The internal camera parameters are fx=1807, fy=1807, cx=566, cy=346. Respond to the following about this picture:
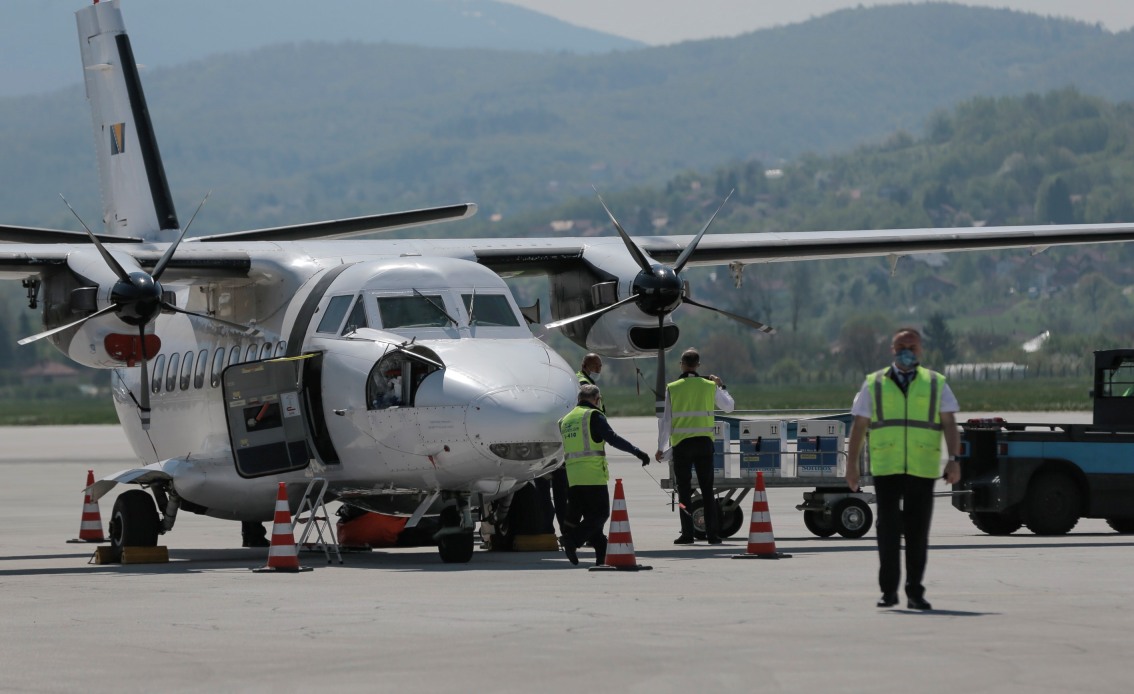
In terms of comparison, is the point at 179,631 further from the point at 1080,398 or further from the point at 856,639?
the point at 1080,398

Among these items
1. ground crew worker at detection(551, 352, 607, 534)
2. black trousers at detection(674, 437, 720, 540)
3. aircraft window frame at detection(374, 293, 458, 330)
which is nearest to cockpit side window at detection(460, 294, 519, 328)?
aircraft window frame at detection(374, 293, 458, 330)

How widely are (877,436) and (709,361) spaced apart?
283ft

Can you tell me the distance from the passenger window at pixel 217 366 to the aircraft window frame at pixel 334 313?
7.38 feet

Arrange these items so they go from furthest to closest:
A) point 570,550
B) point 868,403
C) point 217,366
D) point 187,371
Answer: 1. point 187,371
2. point 217,366
3. point 570,550
4. point 868,403

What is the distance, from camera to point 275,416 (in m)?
17.0

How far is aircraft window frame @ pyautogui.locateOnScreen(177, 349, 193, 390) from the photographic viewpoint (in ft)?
63.7

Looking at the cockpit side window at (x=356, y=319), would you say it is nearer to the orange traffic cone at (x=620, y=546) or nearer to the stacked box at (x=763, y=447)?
the orange traffic cone at (x=620, y=546)

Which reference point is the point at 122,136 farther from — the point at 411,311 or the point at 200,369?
the point at 411,311

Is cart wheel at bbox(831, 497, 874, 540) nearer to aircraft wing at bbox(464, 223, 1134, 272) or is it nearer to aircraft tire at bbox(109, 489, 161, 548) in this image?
aircraft wing at bbox(464, 223, 1134, 272)

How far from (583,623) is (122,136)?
14.3 meters

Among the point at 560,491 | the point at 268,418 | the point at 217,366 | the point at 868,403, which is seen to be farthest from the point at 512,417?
the point at 217,366

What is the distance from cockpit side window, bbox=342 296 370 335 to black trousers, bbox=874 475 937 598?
6.45 meters

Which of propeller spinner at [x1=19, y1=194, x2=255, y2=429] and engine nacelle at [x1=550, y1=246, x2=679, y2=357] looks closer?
propeller spinner at [x1=19, y1=194, x2=255, y2=429]

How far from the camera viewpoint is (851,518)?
59.5 ft
